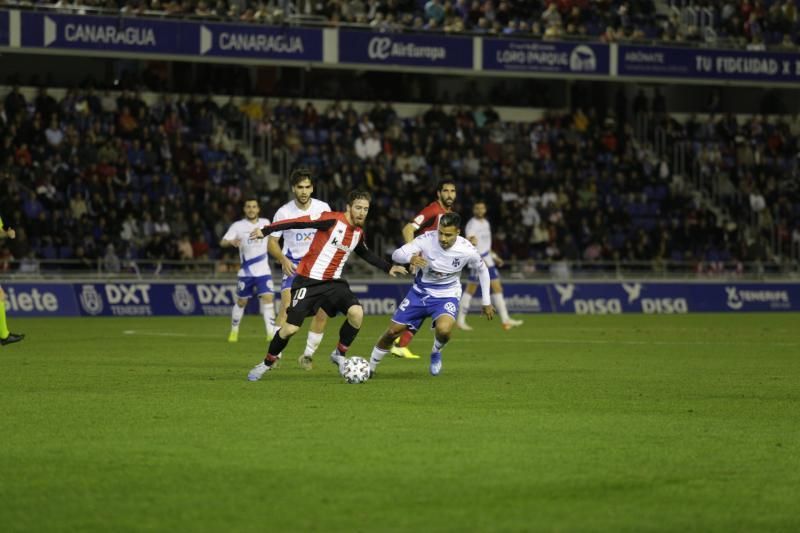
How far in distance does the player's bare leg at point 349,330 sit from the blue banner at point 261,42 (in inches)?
1019

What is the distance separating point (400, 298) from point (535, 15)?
44.2ft

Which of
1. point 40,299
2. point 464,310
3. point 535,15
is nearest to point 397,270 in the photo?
point 464,310

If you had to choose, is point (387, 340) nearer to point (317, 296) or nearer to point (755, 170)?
point (317, 296)

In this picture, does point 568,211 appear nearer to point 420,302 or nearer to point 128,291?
point 128,291

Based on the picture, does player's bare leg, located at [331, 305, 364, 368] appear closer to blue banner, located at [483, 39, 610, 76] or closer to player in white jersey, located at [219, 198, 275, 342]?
player in white jersey, located at [219, 198, 275, 342]

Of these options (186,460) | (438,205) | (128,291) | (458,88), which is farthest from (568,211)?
(186,460)

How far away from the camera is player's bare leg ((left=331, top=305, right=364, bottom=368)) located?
1678 centimetres

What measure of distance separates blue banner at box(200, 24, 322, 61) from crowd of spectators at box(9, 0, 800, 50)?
383mm

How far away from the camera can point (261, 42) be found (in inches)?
1674

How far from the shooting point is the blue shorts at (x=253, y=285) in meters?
25.8

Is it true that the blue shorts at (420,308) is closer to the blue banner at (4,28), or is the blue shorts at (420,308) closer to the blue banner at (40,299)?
the blue banner at (40,299)

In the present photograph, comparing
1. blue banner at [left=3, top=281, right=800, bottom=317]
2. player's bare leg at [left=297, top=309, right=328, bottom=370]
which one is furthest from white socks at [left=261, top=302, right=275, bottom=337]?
blue banner at [left=3, top=281, right=800, bottom=317]

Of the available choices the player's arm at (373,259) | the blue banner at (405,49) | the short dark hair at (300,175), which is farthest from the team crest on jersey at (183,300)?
the player's arm at (373,259)

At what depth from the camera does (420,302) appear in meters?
17.2
